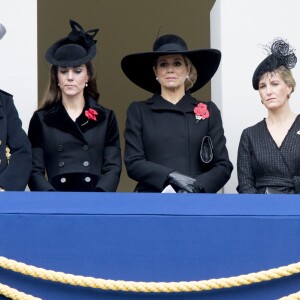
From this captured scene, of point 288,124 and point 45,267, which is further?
point 288,124

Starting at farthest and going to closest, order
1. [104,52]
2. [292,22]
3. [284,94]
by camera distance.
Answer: [104,52]
[292,22]
[284,94]

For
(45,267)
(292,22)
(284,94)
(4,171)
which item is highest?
(292,22)

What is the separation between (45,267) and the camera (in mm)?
2920

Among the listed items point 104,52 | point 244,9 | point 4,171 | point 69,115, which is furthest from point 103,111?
point 104,52

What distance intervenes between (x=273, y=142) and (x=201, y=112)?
0.32m

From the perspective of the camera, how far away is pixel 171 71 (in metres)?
3.82

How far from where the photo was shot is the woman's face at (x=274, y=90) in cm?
375

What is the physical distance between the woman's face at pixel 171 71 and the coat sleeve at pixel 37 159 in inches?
20.9

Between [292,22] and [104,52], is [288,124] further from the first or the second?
[104,52]

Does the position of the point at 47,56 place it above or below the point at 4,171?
above

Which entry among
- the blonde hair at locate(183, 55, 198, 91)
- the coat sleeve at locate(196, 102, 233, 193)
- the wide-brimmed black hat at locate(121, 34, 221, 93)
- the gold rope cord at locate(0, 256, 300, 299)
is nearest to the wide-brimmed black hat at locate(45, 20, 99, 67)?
the wide-brimmed black hat at locate(121, 34, 221, 93)

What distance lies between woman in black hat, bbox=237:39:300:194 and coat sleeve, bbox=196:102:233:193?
0.23 ft

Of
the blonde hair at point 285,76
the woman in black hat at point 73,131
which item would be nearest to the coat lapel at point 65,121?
the woman in black hat at point 73,131

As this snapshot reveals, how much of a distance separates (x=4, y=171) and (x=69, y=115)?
436mm
